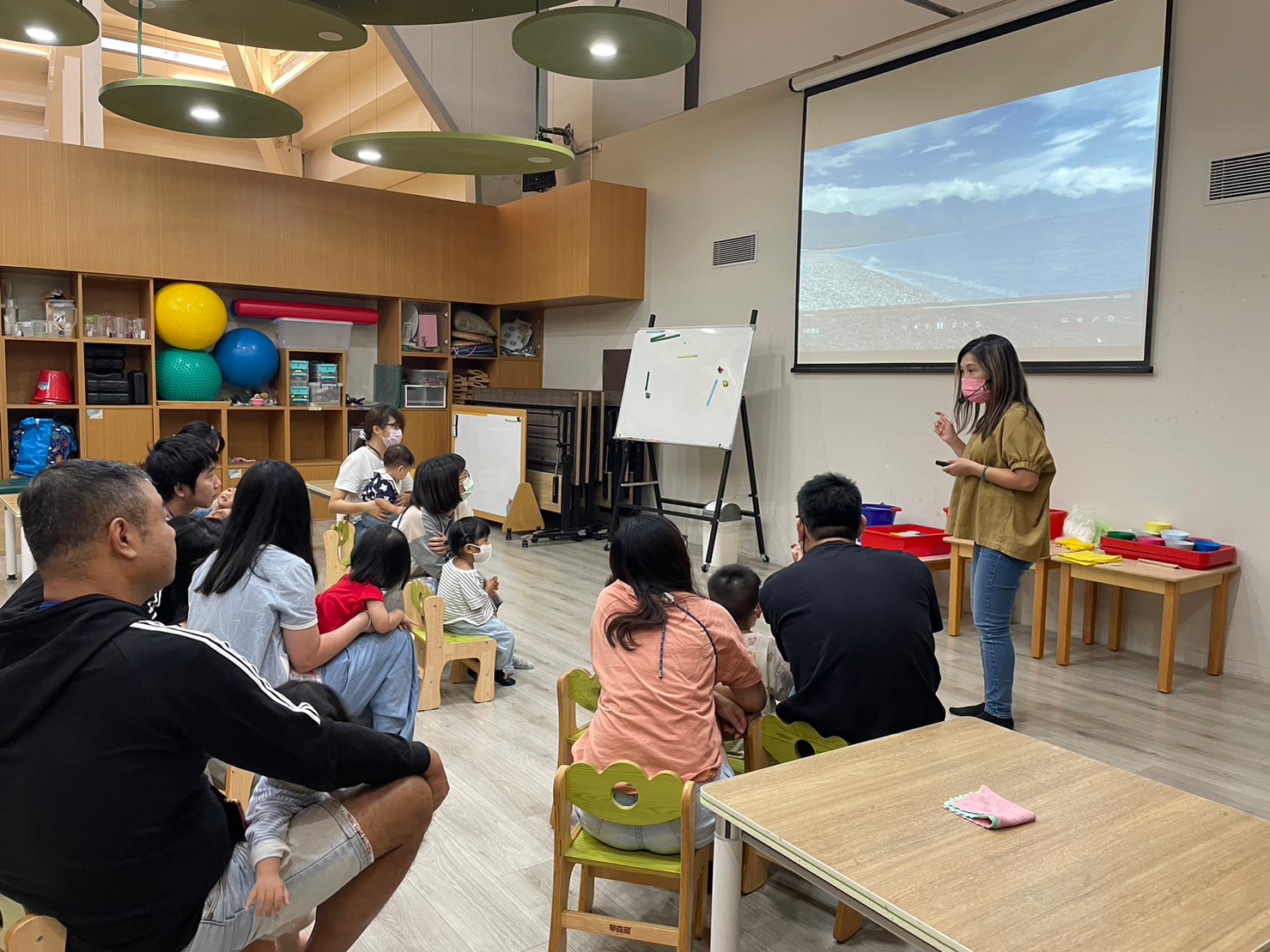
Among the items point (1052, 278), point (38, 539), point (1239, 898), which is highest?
point (1052, 278)

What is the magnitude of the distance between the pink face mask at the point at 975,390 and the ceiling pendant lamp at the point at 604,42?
1713 mm

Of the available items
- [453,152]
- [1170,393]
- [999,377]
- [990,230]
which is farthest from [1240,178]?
A: [453,152]

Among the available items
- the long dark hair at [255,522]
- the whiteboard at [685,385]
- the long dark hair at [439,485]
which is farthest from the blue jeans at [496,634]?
the whiteboard at [685,385]

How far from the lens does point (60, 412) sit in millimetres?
7129

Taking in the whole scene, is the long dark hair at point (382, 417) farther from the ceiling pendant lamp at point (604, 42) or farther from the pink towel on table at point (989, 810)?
the pink towel on table at point (989, 810)

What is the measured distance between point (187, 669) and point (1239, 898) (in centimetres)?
154

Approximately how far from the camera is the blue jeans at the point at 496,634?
151 inches

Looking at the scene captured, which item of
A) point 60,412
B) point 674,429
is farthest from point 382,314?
point 674,429

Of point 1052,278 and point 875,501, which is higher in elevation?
point 1052,278

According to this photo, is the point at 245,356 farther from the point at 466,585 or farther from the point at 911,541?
the point at 911,541

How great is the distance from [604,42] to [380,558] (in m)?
2.24

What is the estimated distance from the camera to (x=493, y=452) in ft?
26.1

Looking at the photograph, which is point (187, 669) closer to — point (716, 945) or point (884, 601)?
point (716, 945)

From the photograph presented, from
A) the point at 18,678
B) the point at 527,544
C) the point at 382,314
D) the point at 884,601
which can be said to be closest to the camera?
the point at 18,678
